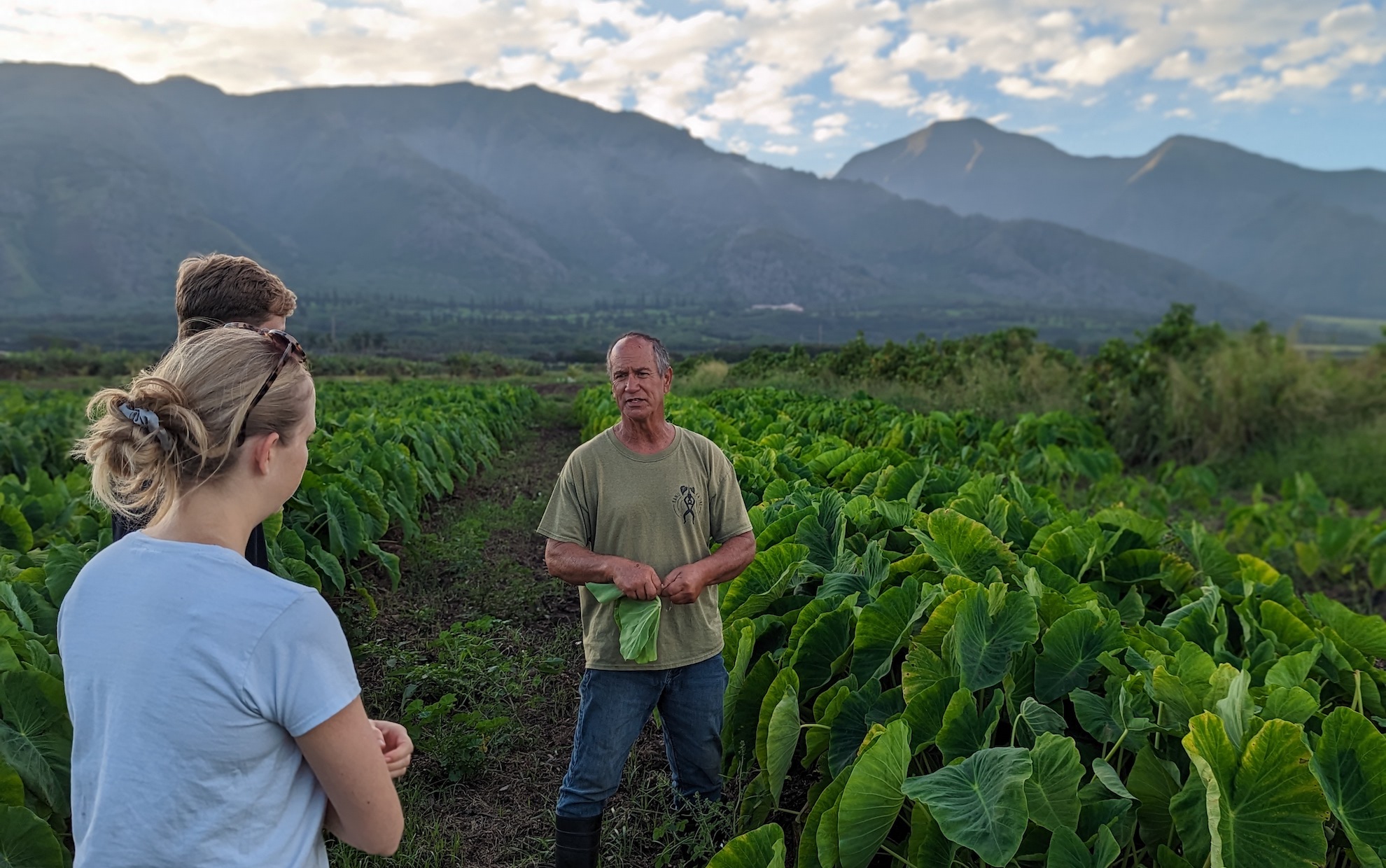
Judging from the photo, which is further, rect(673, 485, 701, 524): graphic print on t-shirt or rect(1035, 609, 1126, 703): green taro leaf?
rect(673, 485, 701, 524): graphic print on t-shirt

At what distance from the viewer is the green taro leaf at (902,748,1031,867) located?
1.65 meters

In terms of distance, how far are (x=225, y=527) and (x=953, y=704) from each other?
1612 millimetres

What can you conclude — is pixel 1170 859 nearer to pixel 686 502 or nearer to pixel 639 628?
pixel 639 628

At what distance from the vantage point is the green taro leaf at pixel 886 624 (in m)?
2.51

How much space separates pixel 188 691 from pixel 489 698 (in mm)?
3427

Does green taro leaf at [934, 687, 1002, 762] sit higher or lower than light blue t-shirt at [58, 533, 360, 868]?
lower

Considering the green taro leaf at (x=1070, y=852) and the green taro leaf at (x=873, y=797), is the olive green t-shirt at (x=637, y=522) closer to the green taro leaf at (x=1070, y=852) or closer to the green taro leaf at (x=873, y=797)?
the green taro leaf at (x=873, y=797)

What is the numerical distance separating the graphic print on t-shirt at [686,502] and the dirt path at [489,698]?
1116mm

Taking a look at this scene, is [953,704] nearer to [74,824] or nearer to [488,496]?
[74,824]

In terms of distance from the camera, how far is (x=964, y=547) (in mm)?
3018

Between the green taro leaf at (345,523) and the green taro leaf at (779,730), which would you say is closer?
the green taro leaf at (779,730)

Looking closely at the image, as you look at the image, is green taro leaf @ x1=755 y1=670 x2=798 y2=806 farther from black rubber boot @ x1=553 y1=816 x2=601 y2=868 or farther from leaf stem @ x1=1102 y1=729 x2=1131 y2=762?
leaf stem @ x1=1102 y1=729 x2=1131 y2=762

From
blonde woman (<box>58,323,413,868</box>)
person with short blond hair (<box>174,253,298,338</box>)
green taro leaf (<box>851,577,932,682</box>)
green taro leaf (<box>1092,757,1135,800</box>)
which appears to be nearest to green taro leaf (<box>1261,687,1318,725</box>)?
green taro leaf (<box>1092,757,1135,800</box>)

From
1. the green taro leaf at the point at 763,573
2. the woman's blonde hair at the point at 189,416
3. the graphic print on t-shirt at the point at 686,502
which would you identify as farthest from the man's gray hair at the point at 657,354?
the woman's blonde hair at the point at 189,416
